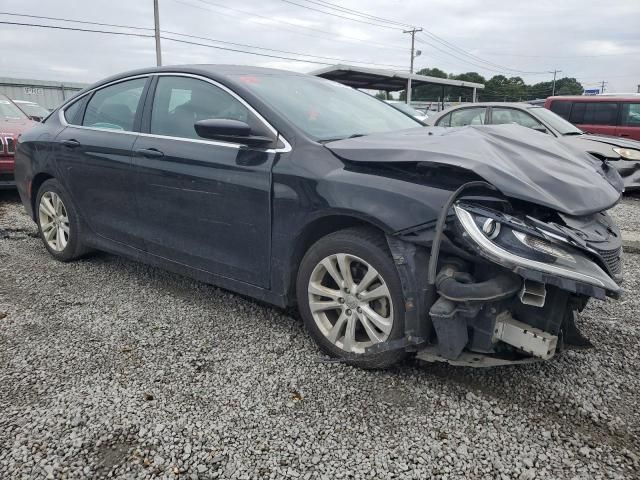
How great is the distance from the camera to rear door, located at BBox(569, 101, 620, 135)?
10.1 metres

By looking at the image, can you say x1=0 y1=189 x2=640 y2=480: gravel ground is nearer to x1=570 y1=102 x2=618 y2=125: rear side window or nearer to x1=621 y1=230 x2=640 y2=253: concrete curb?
x1=621 y1=230 x2=640 y2=253: concrete curb

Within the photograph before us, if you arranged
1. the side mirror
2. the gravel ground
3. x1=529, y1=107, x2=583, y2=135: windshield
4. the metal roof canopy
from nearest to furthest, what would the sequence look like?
the gravel ground < the side mirror < x1=529, y1=107, x2=583, y2=135: windshield < the metal roof canopy

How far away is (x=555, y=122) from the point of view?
784 cm

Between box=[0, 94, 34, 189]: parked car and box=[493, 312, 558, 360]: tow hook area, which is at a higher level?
box=[0, 94, 34, 189]: parked car

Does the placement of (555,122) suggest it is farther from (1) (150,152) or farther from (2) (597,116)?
(1) (150,152)

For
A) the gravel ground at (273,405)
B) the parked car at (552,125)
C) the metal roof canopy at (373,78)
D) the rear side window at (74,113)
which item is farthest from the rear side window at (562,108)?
the metal roof canopy at (373,78)

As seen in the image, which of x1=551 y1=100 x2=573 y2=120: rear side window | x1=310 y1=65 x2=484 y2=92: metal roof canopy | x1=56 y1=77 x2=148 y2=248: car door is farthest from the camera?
x1=310 y1=65 x2=484 y2=92: metal roof canopy

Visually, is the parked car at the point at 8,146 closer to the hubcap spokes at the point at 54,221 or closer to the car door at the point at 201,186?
the hubcap spokes at the point at 54,221

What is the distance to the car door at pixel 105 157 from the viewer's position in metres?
3.74

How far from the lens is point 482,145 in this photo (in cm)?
260

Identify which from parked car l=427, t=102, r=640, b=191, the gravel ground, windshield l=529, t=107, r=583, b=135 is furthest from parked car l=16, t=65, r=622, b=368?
windshield l=529, t=107, r=583, b=135

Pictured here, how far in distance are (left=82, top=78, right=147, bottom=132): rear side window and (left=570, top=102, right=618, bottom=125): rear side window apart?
30.7 feet

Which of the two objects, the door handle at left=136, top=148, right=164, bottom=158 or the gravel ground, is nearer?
the gravel ground

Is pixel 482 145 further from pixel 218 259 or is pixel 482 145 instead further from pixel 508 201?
pixel 218 259
